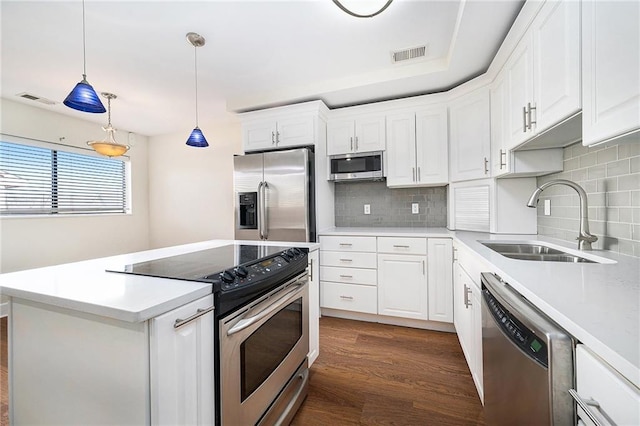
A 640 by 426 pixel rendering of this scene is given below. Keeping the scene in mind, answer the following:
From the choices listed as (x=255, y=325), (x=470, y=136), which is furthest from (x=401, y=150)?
(x=255, y=325)

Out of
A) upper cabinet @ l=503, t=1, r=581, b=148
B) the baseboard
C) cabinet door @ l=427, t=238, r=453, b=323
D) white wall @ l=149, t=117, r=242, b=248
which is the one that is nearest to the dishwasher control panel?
upper cabinet @ l=503, t=1, r=581, b=148

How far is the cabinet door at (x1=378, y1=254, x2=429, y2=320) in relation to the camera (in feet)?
8.35

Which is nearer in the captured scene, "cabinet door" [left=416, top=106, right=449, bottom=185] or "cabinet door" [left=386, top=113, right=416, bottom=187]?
"cabinet door" [left=416, top=106, right=449, bottom=185]

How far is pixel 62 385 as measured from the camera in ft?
2.98

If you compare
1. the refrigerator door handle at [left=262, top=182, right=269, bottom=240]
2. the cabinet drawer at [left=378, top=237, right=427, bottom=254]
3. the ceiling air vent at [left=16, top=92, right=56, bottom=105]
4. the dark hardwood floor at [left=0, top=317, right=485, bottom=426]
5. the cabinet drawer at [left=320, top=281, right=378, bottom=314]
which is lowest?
the dark hardwood floor at [left=0, top=317, right=485, bottom=426]

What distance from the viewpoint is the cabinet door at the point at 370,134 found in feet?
9.81

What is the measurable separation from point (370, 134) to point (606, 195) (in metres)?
2.04

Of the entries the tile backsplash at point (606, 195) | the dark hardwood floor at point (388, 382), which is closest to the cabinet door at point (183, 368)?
the dark hardwood floor at point (388, 382)

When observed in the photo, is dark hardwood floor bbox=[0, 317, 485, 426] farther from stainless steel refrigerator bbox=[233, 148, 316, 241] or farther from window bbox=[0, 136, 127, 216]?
window bbox=[0, 136, 127, 216]

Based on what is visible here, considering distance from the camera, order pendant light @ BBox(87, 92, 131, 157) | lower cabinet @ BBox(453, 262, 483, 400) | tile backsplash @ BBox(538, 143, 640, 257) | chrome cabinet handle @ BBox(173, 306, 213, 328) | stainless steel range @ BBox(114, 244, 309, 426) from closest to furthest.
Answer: chrome cabinet handle @ BBox(173, 306, 213, 328) < stainless steel range @ BBox(114, 244, 309, 426) < tile backsplash @ BBox(538, 143, 640, 257) < lower cabinet @ BBox(453, 262, 483, 400) < pendant light @ BBox(87, 92, 131, 157)

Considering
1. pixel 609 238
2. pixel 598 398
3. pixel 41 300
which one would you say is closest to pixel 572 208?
pixel 609 238

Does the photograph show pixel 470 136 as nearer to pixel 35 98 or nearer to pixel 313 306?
pixel 313 306

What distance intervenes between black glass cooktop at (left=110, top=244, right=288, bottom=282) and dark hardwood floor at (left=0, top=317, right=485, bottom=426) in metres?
1.00

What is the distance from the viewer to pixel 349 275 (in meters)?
2.78
